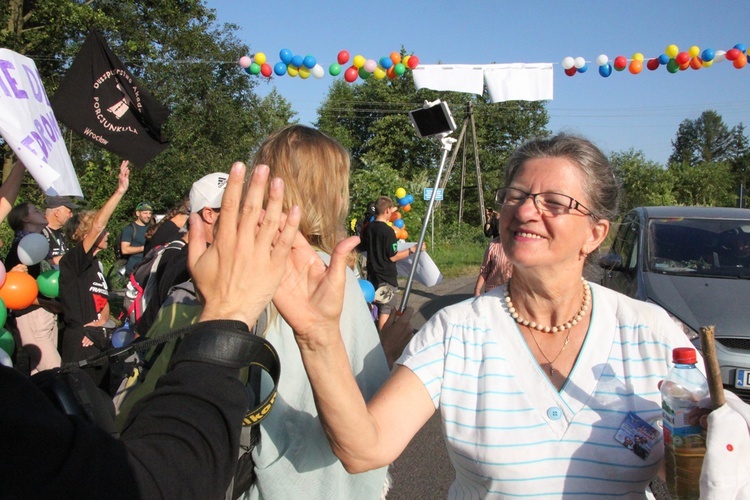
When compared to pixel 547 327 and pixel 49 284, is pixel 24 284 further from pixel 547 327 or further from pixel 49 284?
pixel 547 327

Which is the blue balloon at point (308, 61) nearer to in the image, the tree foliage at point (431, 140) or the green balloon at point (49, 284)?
the green balloon at point (49, 284)

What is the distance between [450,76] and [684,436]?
4.59 metres

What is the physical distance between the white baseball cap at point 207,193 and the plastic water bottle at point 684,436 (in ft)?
6.74

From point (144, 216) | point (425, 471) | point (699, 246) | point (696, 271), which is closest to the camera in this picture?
point (425, 471)

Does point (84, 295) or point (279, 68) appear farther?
point (279, 68)

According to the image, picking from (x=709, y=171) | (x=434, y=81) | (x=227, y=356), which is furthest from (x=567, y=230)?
(x=709, y=171)

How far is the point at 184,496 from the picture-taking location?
0.81 meters

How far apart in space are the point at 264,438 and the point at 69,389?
36.9 inches

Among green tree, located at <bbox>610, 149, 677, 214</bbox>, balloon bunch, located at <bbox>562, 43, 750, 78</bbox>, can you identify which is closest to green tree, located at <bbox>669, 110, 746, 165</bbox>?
green tree, located at <bbox>610, 149, 677, 214</bbox>

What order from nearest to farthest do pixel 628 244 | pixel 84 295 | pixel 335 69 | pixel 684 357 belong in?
1. pixel 684 357
2. pixel 84 295
3. pixel 628 244
4. pixel 335 69

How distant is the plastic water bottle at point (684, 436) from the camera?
139 cm

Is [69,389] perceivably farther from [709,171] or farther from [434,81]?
[709,171]

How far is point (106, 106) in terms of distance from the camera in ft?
12.9

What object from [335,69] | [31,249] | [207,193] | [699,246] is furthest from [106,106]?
[699,246]
